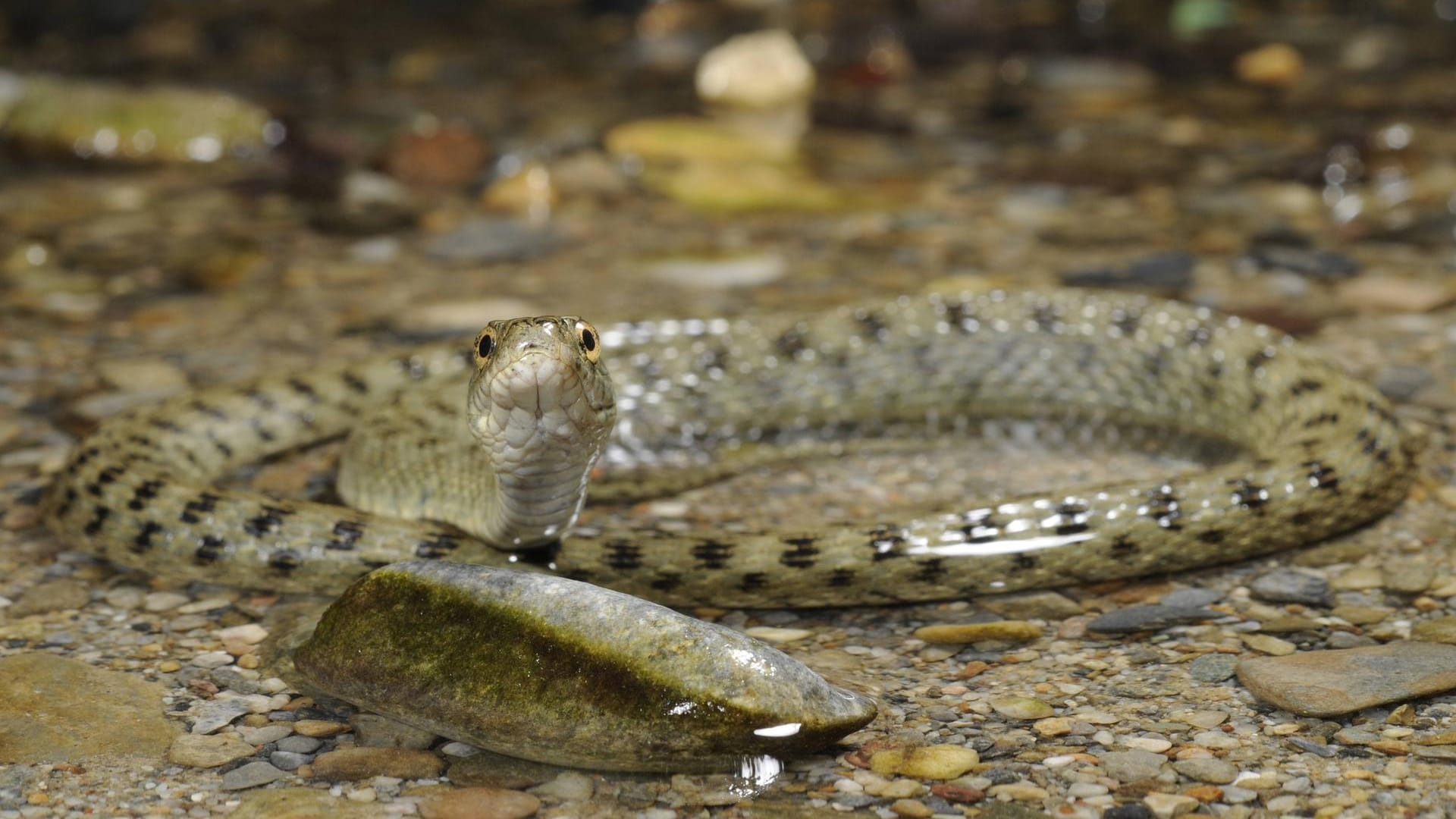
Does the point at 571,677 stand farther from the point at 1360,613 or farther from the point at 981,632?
the point at 1360,613

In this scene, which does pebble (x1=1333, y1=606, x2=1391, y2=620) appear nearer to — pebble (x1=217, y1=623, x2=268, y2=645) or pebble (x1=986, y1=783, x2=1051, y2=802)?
pebble (x1=986, y1=783, x2=1051, y2=802)

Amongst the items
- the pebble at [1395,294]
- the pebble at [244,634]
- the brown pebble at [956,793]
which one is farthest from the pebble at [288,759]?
the pebble at [1395,294]

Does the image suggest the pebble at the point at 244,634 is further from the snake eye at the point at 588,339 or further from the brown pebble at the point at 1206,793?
the brown pebble at the point at 1206,793

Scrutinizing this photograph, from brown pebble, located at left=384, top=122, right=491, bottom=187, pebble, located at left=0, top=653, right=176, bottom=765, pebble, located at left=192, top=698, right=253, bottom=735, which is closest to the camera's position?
pebble, located at left=0, top=653, right=176, bottom=765

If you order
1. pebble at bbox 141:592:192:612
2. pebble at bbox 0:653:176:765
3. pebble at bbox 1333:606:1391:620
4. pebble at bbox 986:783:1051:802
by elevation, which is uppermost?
pebble at bbox 141:592:192:612

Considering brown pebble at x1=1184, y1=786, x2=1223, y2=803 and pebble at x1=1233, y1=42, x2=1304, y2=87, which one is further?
pebble at x1=1233, y1=42, x2=1304, y2=87

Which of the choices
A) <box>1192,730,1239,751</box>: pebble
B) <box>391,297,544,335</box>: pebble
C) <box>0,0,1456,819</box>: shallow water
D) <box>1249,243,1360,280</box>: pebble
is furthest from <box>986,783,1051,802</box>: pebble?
<box>1249,243,1360,280</box>: pebble
